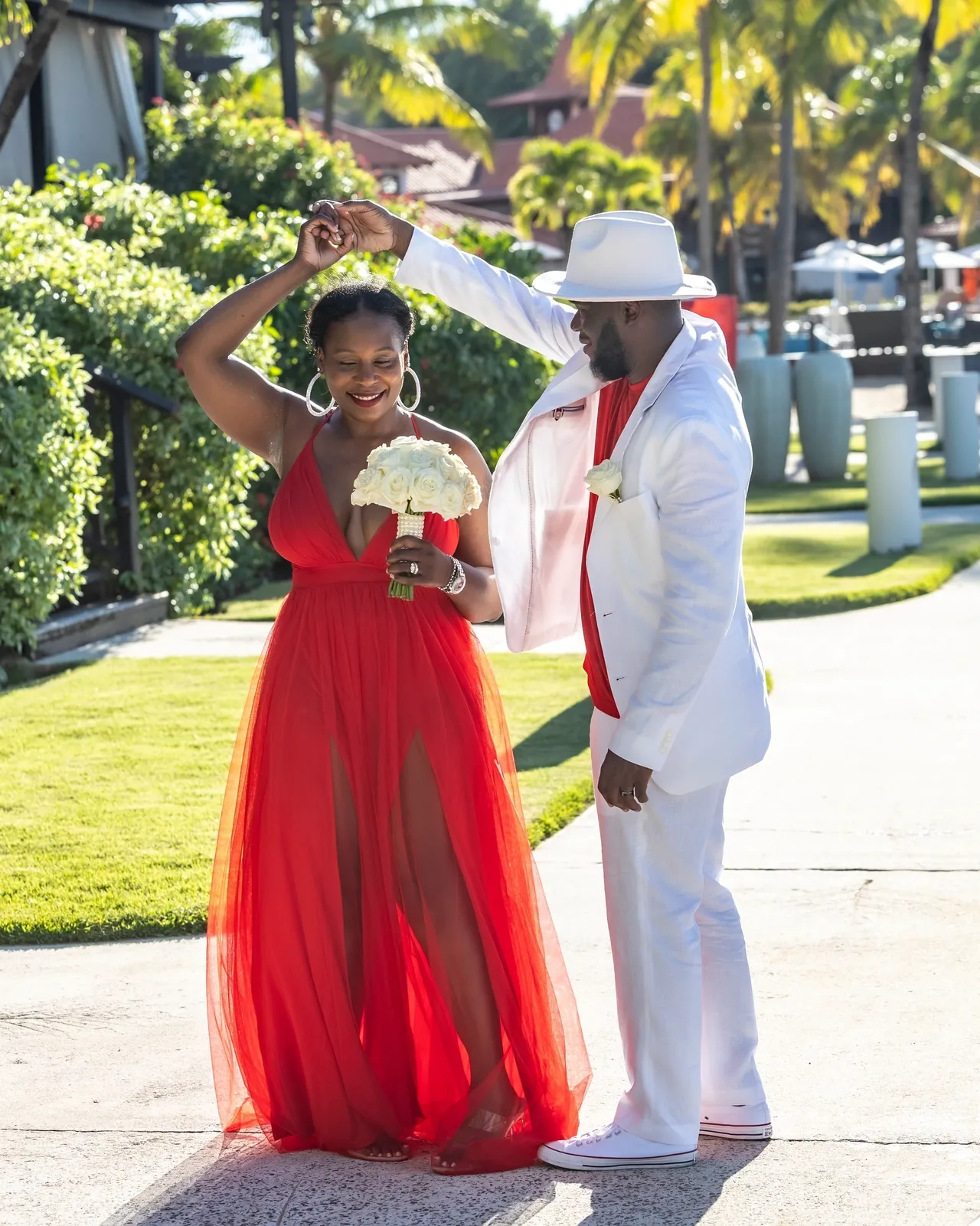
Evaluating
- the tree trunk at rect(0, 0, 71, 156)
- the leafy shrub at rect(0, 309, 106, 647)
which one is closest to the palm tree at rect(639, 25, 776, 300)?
the tree trunk at rect(0, 0, 71, 156)

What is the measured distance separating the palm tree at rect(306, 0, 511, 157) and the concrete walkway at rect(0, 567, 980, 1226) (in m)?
30.2

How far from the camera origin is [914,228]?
28.8 meters

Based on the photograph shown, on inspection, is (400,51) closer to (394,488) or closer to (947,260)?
(947,260)

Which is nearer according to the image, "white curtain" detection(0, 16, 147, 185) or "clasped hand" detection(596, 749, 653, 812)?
"clasped hand" detection(596, 749, 653, 812)

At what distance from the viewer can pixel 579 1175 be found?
346 centimetres

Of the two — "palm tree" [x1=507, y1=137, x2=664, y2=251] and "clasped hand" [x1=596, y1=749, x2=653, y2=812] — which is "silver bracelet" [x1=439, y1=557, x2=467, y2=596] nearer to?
"clasped hand" [x1=596, y1=749, x2=653, y2=812]

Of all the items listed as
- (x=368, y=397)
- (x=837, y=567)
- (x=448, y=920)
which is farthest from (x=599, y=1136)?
(x=837, y=567)

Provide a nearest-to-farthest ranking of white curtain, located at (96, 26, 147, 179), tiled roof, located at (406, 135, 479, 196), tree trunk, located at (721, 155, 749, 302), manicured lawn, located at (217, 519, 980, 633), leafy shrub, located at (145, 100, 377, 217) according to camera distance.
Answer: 1. manicured lawn, located at (217, 519, 980, 633)
2. leafy shrub, located at (145, 100, 377, 217)
3. white curtain, located at (96, 26, 147, 179)
4. tiled roof, located at (406, 135, 479, 196)
5. tree trunk, located at (721, 155, 749, 302)

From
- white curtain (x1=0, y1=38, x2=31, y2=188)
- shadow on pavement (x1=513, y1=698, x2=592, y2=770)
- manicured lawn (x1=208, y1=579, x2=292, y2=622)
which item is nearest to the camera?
shadow on pavement (x1=513, y1=698, x2=592, y2=770)

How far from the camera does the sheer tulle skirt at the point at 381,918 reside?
3578mm

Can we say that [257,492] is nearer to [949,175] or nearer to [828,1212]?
[828,1212]

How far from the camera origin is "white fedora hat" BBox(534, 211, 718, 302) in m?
3.34

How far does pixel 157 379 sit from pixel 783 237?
27.5 metres

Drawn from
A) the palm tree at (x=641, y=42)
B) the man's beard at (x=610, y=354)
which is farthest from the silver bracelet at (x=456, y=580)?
the palm tree at (x=641, y=42)
